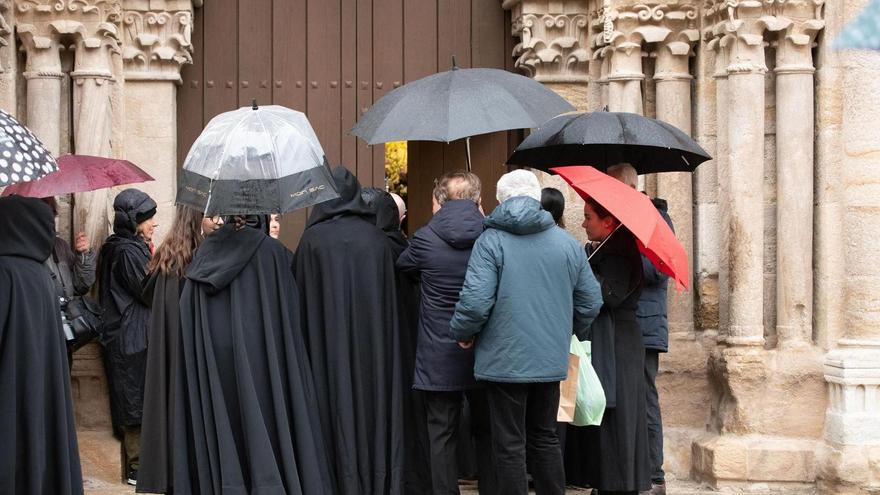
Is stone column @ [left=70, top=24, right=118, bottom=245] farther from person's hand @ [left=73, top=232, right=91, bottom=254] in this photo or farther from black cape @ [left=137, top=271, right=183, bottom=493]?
black cape @ [left=137, top=271, right=183, bottom=493]

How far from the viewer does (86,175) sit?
6.49 meters

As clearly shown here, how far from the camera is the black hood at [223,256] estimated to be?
5.46 m

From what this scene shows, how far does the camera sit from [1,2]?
7137 mm

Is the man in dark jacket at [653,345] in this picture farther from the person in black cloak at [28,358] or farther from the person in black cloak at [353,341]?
the person in black cloak at [28,358]

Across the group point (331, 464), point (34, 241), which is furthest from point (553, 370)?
point (34, 241)

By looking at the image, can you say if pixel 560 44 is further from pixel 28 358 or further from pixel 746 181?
pixel 28 358

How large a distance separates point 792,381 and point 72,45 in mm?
4688

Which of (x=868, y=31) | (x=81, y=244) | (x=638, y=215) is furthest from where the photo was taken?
(x=81, y=244)

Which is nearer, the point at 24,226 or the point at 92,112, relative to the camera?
the point at 24,226

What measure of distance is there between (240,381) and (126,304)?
1910mm

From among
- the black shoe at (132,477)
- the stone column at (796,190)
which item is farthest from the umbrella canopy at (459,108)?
the black shoe at (132,477)

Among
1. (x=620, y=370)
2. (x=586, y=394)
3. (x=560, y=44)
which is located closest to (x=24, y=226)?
(x=586, y=394)

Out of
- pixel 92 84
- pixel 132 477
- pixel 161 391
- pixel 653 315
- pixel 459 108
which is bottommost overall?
pixel 132 477

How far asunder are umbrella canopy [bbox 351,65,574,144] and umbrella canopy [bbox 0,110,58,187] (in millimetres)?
1597
